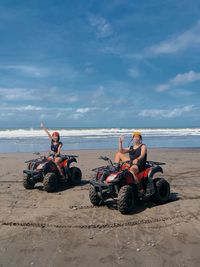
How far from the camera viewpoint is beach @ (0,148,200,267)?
17.5 feet

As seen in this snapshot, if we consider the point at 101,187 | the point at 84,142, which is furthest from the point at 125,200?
the point at 84,142

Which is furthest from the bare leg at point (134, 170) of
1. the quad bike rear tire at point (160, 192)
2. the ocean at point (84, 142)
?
the ocean at point (84, 142)

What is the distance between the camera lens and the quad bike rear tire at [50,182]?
1005cm

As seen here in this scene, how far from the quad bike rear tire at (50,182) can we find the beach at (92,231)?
0.70 feet

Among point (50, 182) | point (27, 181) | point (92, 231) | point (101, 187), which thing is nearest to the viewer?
point (92, 231)

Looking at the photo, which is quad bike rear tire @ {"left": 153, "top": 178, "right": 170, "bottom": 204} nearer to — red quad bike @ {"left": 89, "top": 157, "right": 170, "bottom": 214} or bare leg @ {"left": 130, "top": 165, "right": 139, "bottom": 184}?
red quad bike @ {"left": 89, "top": 157, "right": 170, "bottom": 214}

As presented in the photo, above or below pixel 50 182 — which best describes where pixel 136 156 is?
above

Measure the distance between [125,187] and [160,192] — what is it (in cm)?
123

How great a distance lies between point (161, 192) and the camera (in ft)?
27.6

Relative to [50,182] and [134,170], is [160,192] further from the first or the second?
[50,182]

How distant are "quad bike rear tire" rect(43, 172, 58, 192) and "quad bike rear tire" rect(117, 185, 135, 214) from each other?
3.15 meters

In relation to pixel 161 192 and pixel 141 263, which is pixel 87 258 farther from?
pixel 161 192

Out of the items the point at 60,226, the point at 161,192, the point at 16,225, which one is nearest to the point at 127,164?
the point at 161,192

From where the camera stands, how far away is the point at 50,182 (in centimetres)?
1009
